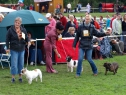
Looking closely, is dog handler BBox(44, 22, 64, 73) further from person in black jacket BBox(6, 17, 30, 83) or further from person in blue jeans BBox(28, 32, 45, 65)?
person in blue jeans BBox(28, 32, 45, 65)

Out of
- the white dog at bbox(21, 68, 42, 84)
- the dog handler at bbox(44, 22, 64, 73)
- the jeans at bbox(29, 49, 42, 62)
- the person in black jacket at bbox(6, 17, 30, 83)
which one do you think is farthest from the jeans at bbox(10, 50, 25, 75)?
the jeans at bbox(29, 49, 42, 62)

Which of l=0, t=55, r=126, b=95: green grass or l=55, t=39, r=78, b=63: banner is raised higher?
l=55, t=39, r=78, b=63: banner

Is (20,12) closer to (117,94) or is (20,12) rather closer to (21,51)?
(21,51)

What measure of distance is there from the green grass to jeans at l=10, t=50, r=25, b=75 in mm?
363

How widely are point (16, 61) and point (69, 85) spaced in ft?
4.95

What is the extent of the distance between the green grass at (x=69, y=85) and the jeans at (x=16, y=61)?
1.19ft

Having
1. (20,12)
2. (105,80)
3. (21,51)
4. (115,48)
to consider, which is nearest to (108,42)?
(115,48)

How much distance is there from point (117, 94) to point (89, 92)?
0.66m

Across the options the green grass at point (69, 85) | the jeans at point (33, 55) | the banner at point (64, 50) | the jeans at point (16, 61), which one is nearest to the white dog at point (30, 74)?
the green grass at point (69, 85)

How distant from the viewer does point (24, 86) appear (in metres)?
9.44

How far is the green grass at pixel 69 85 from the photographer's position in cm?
870

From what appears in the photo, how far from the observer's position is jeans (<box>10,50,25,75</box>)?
964 centimetres

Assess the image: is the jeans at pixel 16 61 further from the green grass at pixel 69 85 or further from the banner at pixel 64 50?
the banner at pixel 64 50

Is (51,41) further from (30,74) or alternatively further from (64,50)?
(64,50)
